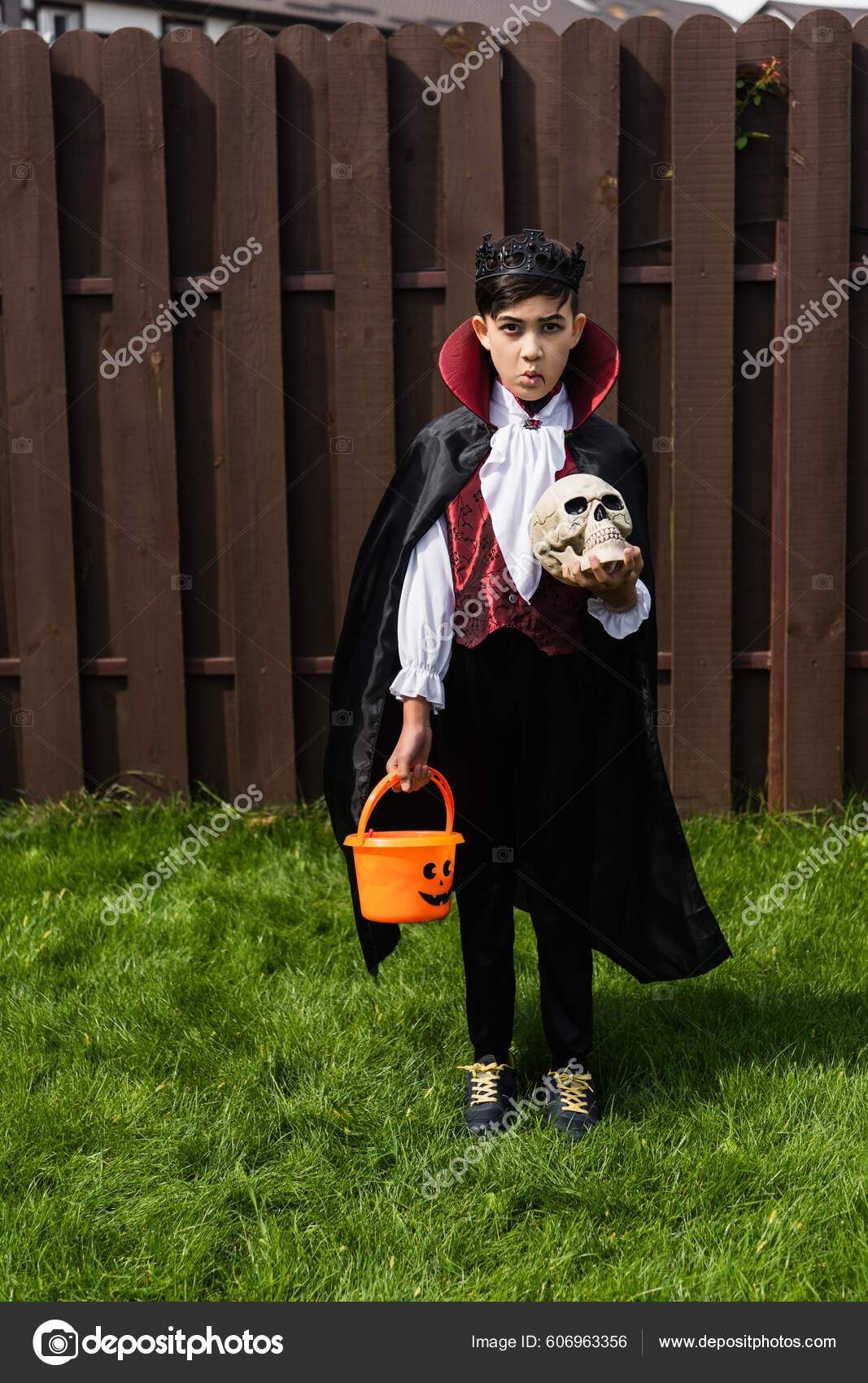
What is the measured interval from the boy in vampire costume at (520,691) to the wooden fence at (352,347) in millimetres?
1449

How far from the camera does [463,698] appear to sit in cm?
231

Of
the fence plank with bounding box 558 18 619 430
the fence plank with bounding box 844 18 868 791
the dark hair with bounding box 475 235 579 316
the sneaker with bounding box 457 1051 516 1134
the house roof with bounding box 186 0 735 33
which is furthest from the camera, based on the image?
the house roof with bounding box 186 0 735 33

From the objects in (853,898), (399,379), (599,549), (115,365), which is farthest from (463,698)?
(115,365)

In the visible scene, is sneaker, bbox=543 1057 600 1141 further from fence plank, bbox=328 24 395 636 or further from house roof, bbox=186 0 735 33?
house roof, bbox=186 0 735 33

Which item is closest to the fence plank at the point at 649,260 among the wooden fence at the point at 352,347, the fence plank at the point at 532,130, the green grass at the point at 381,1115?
the wooden fence at the point at 352,347

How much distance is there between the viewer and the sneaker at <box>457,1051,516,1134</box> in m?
2.40

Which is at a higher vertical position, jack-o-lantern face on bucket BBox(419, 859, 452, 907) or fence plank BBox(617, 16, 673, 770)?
fence plank BBox(617, 16, 673, 770)

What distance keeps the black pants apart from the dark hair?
0.64 meters

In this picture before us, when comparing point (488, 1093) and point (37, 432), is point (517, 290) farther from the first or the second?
point (37, 432)

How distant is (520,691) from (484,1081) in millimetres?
886

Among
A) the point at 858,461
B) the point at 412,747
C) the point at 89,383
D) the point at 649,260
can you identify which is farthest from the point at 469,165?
the point at 412,747

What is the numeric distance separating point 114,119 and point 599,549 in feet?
9.03
